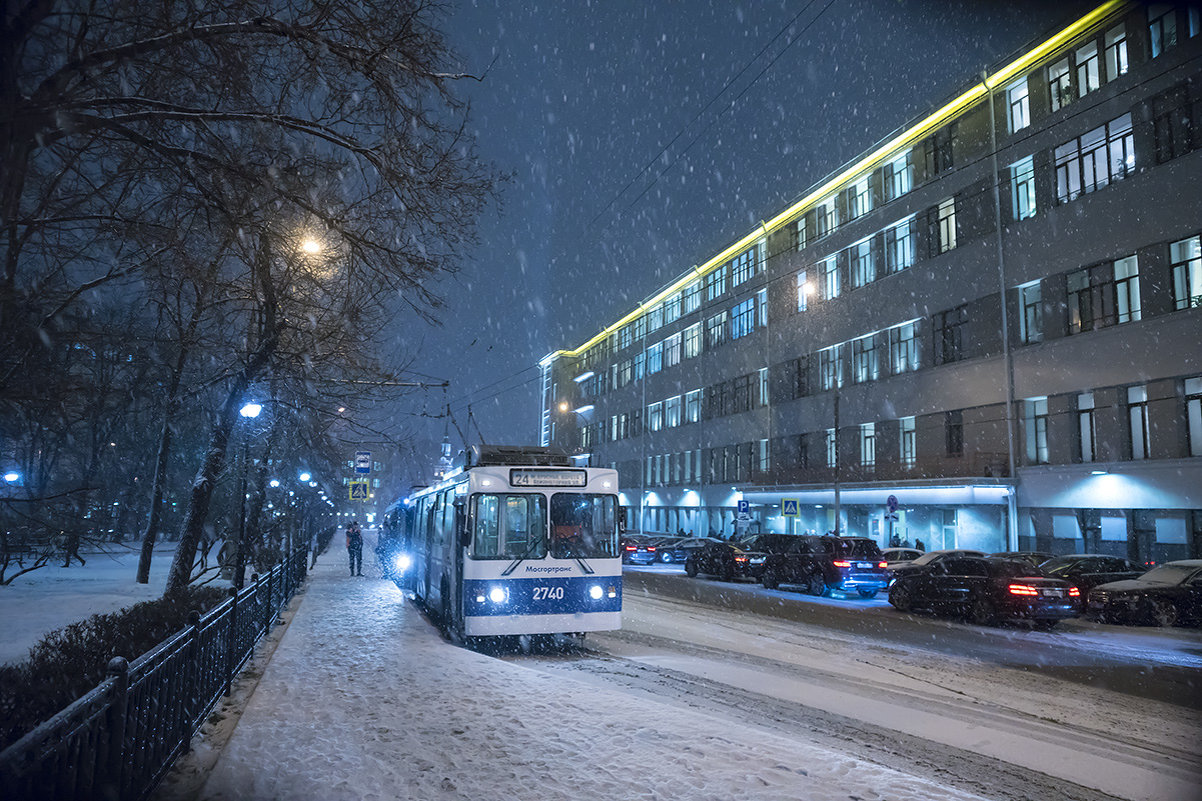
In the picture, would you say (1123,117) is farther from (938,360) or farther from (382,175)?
(382,175)

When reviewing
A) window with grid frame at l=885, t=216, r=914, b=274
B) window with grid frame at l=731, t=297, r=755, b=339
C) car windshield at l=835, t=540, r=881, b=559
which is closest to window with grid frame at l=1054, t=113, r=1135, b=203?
window with grid frame at l=885, t=216, r=914, b=274

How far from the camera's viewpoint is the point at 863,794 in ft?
17.6

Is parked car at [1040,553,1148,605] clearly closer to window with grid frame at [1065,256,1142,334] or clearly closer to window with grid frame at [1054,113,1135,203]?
window with grid frame at [1065,256,1142,334]

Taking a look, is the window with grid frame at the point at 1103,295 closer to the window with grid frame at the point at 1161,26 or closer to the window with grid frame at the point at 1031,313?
the window with grid frame at the point at 1031,313

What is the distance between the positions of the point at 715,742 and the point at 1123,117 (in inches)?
1211

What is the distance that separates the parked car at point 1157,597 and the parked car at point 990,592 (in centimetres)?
174

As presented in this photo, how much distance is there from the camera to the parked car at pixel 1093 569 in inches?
869

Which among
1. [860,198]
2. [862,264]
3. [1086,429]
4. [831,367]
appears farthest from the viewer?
[831,367]

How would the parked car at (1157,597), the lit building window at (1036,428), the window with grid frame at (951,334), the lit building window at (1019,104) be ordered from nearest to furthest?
the parked car at (1157,597) < the lit building window at (1036,428) < the lit building window at (1019,104) < the window with grid frame at (951,334)

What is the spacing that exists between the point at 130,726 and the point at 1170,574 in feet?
72.5

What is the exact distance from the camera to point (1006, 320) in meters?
32.8

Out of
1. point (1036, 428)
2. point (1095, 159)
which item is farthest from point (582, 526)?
point (1095, 159)

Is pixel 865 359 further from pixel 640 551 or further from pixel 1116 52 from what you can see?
pixel 1116 52

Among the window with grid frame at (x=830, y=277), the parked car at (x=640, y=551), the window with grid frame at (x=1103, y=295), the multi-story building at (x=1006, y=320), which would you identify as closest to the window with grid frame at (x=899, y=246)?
the multi-story building at (x=1006, y=320)
